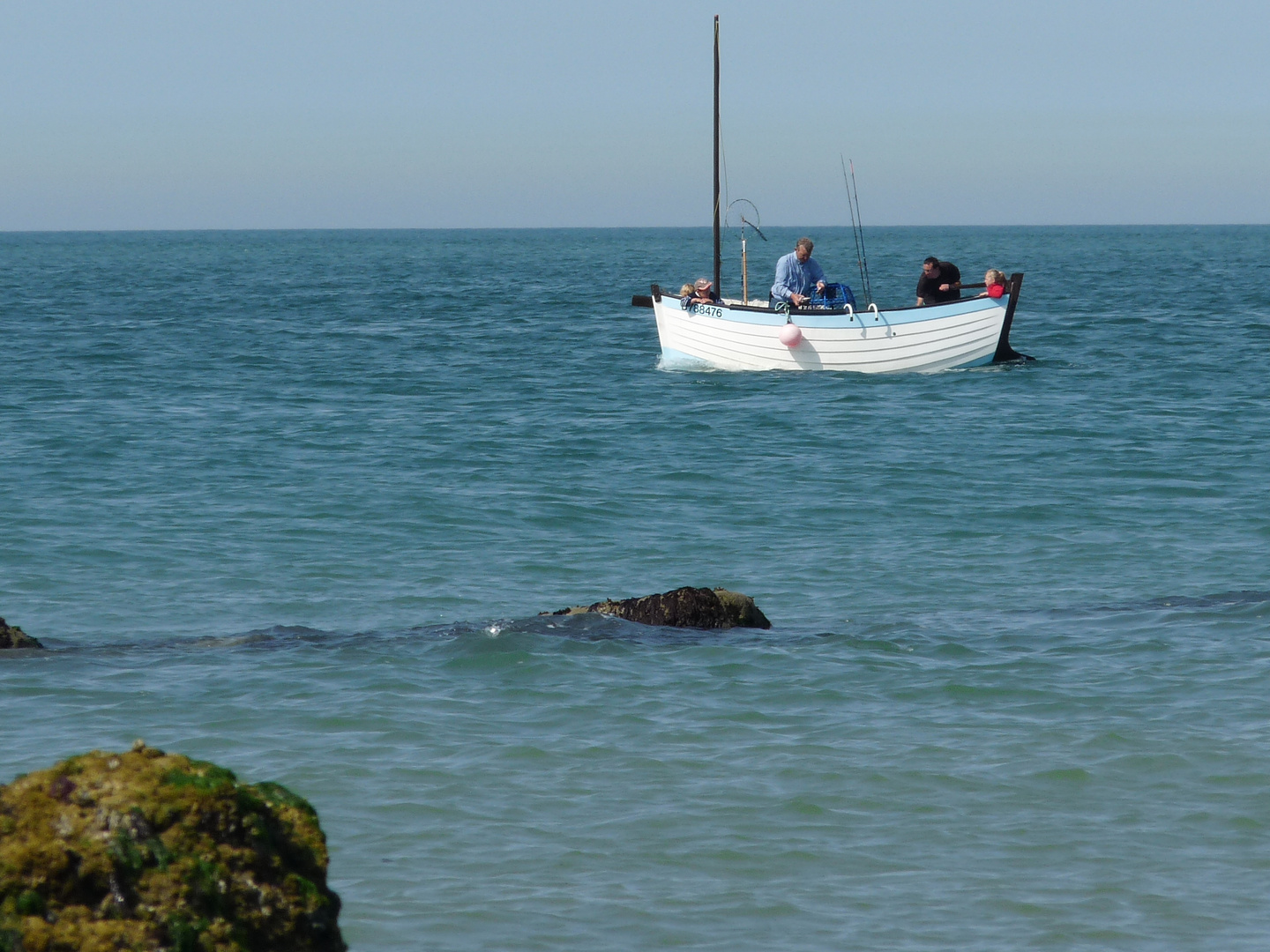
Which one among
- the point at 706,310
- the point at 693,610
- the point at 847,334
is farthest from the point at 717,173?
the point at 693,610

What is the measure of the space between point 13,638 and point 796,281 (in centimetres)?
1797

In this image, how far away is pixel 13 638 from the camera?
28.3ft

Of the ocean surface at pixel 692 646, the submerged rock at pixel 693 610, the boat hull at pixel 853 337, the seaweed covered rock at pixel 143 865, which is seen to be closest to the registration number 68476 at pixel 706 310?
the boat hull at pixel 853 337

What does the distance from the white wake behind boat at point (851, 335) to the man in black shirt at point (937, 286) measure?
0.27 m

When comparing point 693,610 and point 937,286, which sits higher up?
point 937,286

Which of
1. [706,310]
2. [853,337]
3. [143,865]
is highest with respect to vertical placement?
[706,310]

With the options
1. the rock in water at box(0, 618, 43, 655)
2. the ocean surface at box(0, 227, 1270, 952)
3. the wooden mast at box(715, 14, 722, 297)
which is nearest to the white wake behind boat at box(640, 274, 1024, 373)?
the ocean surface at box(0, 227, 1270, 952)

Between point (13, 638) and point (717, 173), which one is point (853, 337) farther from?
point (13, 638)

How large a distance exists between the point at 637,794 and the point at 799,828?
2.59 feet

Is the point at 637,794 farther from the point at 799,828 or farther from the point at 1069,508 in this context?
the point at 1069,508

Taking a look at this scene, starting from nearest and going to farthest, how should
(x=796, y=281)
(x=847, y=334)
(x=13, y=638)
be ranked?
1. (x=13, y=638)
2. (x=796, y=281)
3. (x=847, y=334)

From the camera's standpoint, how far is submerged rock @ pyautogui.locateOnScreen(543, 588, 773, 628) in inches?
364

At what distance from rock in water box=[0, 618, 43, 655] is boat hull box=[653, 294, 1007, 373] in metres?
17.7

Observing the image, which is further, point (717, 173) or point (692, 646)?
point (717, 173)
